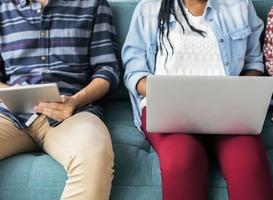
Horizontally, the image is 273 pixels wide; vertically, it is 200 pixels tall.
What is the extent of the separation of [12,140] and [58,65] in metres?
0.31

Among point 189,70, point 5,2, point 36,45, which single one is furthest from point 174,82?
point 5,2

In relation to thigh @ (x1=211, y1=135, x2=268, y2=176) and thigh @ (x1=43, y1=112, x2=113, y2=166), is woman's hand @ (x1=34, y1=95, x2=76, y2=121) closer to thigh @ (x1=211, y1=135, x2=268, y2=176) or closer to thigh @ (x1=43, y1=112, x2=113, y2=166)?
thigh @ (x1=43, y1=112, x2=113, y2=166)

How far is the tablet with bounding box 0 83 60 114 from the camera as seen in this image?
972 mm

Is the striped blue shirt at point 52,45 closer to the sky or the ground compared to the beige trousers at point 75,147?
closer to the sky

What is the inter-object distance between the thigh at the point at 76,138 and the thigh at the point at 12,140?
2.7 inches

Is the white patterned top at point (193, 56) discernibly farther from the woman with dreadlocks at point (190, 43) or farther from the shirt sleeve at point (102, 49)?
the shirt sleeve at point (102, 49)

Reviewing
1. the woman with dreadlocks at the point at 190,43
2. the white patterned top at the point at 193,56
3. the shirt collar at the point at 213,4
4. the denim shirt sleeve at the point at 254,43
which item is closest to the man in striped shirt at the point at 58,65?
the woman with dreadlocks at the point at 190,43

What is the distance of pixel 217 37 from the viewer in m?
1.21

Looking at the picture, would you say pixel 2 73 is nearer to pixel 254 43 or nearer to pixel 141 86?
pixel 141 86

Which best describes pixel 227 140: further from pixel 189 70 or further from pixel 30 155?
pixel 30 155

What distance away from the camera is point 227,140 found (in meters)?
1.02

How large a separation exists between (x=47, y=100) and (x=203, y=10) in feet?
2.02

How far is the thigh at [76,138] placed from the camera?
977mm

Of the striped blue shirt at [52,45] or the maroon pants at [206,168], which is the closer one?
the maroon pants at [206,168]
